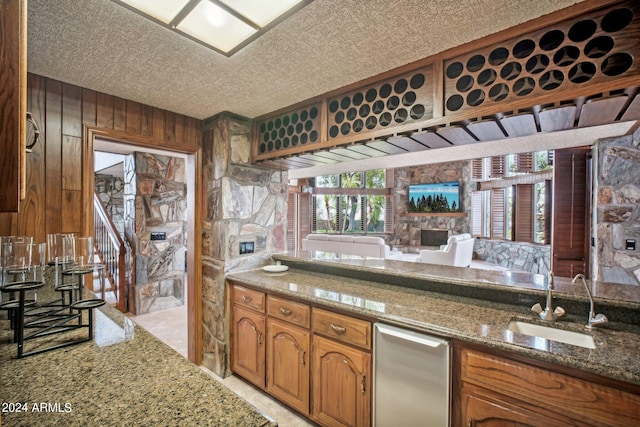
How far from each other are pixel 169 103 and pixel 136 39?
890 mm

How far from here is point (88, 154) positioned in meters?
2.08

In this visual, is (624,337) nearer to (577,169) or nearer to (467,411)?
(467,411)

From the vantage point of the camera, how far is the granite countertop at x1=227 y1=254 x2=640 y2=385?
3.63ft

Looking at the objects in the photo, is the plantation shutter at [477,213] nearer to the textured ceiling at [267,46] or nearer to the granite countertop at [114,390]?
the textured ceiling at [267,46]

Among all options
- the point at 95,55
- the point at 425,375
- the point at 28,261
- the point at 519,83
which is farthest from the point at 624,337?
the point at 95,55

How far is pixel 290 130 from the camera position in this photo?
2.40m

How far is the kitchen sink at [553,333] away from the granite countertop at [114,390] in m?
1.38

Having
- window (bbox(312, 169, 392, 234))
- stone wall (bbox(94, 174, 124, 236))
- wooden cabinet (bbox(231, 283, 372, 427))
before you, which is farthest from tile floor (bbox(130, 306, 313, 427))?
window (bbox(312, 169, 392, 234))

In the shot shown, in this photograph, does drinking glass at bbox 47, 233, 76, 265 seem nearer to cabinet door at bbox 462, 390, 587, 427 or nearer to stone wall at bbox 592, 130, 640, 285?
cabinet door at bbox 462, 390, 587, 427

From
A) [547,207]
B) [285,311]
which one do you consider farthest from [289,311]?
[547,207]

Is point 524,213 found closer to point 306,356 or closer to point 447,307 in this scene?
point 447,307

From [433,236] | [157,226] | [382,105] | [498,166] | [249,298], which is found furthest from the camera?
[433,236]

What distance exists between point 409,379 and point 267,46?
187cm

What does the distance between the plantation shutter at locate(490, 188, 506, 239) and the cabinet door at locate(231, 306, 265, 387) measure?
7.22 metres
